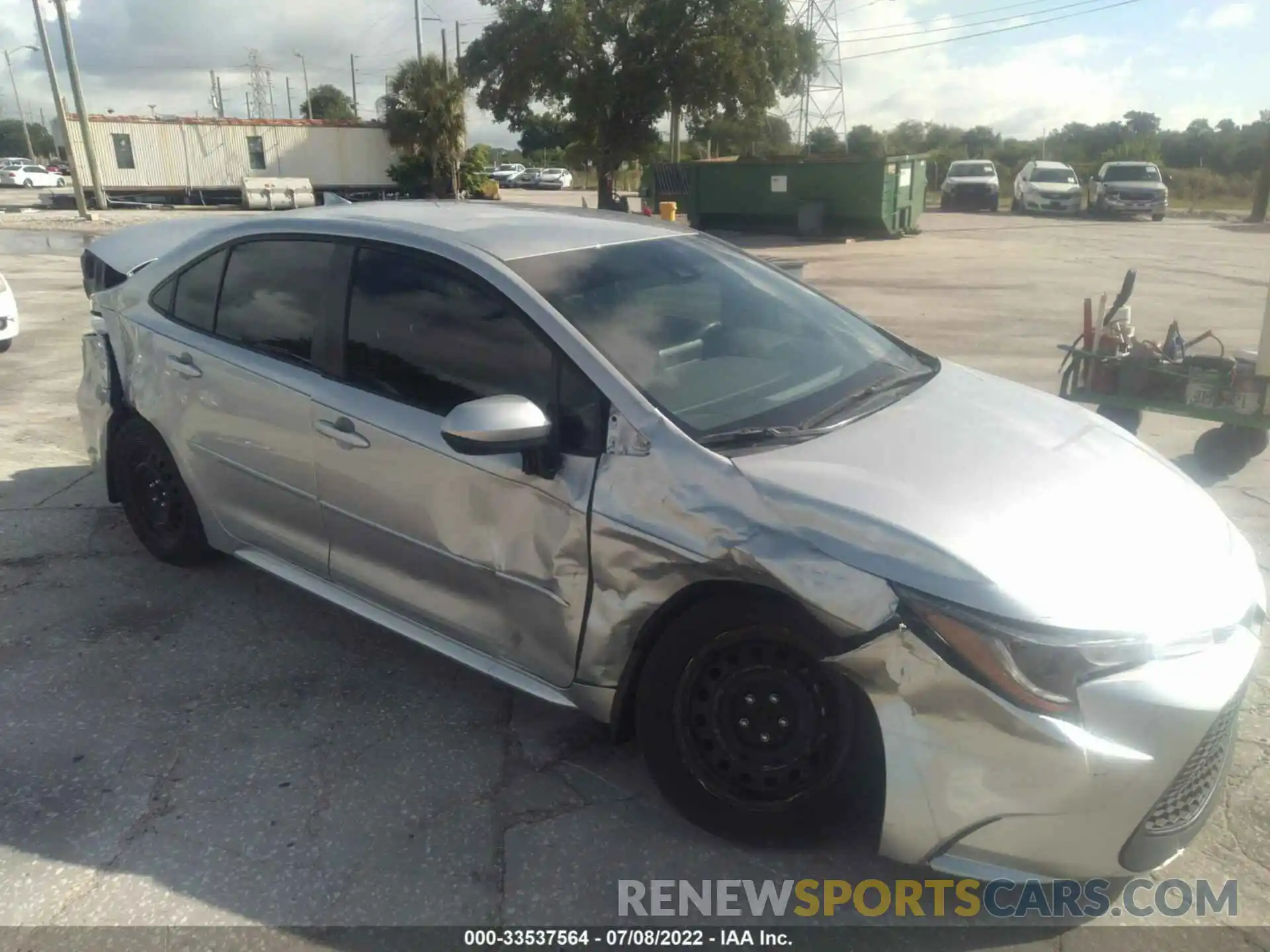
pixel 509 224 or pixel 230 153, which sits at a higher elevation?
pixel 509 224

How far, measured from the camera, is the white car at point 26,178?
52.0 meters

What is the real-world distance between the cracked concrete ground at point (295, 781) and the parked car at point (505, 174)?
180 ft

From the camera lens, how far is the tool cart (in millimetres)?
5594

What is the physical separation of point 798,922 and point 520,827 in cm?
81

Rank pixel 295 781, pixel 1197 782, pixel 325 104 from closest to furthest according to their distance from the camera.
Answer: pixel 1197 782
pixel 295 781
pixel 325 104

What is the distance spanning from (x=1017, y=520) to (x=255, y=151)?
43182 millimetres

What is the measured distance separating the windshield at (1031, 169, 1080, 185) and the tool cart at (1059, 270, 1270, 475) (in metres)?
29.4

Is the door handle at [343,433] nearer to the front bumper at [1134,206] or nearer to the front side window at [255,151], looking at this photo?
the front bumper at [1134,206]

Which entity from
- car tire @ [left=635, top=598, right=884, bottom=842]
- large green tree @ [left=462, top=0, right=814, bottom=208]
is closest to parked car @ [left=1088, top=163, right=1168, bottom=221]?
large green tree @ [left=462, top=0, right=814, bottom=208]

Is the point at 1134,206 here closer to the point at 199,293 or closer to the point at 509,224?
the point at 509,224

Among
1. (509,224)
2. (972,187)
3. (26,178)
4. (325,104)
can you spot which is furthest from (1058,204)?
(325,104)

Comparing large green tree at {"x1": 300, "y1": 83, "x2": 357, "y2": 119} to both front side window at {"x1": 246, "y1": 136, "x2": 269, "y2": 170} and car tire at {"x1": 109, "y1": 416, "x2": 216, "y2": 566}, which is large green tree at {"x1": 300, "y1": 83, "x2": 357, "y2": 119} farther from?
car tire at {"x1": 109, "y1": 416, "x2": 216, "y2": 566}

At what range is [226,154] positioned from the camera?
40.5 metres

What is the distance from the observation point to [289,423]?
353 centimetres
